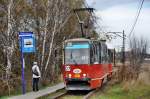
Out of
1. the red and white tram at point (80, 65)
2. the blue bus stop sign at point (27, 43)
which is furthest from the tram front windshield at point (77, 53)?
the blue bus stop sign at point (27, 43)

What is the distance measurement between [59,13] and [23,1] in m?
4.07

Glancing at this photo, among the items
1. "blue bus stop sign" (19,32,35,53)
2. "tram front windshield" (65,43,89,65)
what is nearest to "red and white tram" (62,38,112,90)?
"tram front windshield" (65,43,89,65)

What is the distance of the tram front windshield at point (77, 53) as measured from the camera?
27.8 metres

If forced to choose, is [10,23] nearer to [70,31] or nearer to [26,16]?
[26,16]

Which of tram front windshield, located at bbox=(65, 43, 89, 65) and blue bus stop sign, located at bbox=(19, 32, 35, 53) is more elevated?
blue bus stop sign, located at bbox=(19, 32, 35, 53)

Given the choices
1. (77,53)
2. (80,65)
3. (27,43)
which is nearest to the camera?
(27,43)

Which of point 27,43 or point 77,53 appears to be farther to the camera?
point 77,53

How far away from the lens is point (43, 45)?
113 ft

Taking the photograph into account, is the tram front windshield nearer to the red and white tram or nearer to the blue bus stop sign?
the red and white tram

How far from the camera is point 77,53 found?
2791 cm

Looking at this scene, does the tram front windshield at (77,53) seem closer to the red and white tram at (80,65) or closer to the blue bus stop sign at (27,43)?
the red and white tram at (80,65)

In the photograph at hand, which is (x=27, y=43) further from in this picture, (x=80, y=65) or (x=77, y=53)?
(x=80, y=65)

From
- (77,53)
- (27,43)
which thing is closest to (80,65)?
(77,53)

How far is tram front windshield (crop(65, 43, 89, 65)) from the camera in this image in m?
27.8
